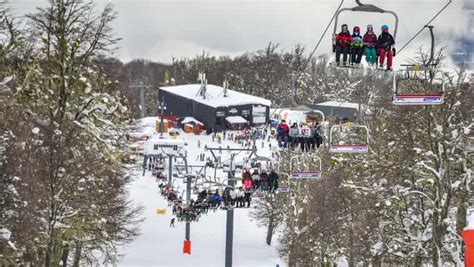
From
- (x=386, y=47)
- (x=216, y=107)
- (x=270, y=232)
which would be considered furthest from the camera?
(x=216, y=107)

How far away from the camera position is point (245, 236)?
2154 inches

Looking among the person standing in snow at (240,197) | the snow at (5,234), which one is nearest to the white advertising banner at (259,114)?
the person standing in snow at (240,197)

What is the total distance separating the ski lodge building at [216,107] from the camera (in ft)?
322

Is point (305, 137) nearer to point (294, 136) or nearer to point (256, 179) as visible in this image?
point (294, 136)

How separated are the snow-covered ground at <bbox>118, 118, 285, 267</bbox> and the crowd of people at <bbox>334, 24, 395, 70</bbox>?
23369 millimetres

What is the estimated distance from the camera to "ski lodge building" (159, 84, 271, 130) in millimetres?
98125

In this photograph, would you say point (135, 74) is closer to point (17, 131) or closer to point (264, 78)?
point (264, 78)

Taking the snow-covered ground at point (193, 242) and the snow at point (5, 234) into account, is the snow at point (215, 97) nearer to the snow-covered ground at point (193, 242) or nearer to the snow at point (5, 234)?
the snow-covered ground at point (193, 242)

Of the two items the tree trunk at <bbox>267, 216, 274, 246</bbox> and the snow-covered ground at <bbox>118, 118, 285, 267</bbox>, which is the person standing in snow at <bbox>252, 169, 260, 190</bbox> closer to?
the snow-covered ground at <bbox>118, 118, 285, 267</bbox>

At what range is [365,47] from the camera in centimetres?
1424

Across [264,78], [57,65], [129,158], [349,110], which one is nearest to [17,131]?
[57,65]

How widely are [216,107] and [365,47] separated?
272 feet

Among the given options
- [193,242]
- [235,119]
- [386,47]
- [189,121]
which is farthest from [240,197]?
[189,121]

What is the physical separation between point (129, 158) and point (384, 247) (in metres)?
10.8
